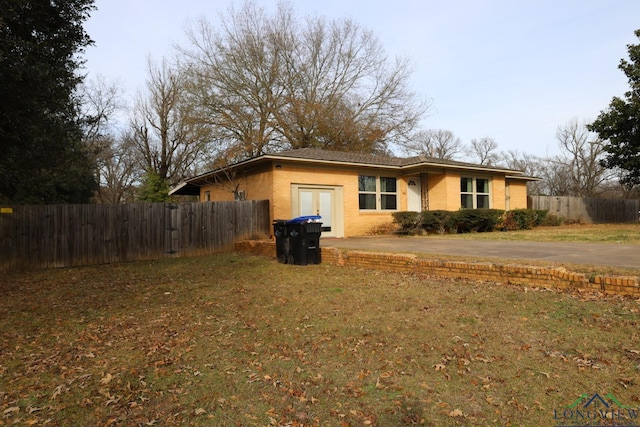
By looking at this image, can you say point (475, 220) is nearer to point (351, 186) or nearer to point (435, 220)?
point (435, 220)

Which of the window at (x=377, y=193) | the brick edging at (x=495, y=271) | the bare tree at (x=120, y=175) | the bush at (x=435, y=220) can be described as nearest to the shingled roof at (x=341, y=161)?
the window at (x=377, y=193)

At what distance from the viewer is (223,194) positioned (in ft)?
59.8

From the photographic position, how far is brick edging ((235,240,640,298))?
5027 mm

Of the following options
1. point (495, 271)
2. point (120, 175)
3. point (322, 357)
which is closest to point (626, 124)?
point (495, 271)

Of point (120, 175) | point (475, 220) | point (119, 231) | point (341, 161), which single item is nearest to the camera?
point (119, 231)

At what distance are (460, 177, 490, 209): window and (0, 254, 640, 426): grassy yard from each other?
12.3 m

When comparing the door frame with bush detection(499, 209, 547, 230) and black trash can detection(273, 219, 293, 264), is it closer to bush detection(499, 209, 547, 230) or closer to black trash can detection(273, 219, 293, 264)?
bush detection(499, 209, 547, 230)

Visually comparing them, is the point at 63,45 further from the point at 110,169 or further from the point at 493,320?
the point at 110,169

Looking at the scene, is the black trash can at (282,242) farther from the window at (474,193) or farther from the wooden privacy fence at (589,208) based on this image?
the wooden privacy fence at (589,208)

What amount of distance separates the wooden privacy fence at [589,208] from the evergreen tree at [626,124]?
358cm

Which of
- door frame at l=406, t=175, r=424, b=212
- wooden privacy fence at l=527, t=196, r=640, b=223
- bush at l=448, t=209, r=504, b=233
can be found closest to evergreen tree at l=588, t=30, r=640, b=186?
wooden privacy fence at l=527, t=196, r=640, b=223

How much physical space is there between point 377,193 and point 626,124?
600 inches

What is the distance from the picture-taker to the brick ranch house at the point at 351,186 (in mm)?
14336

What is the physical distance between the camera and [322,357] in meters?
3.81
